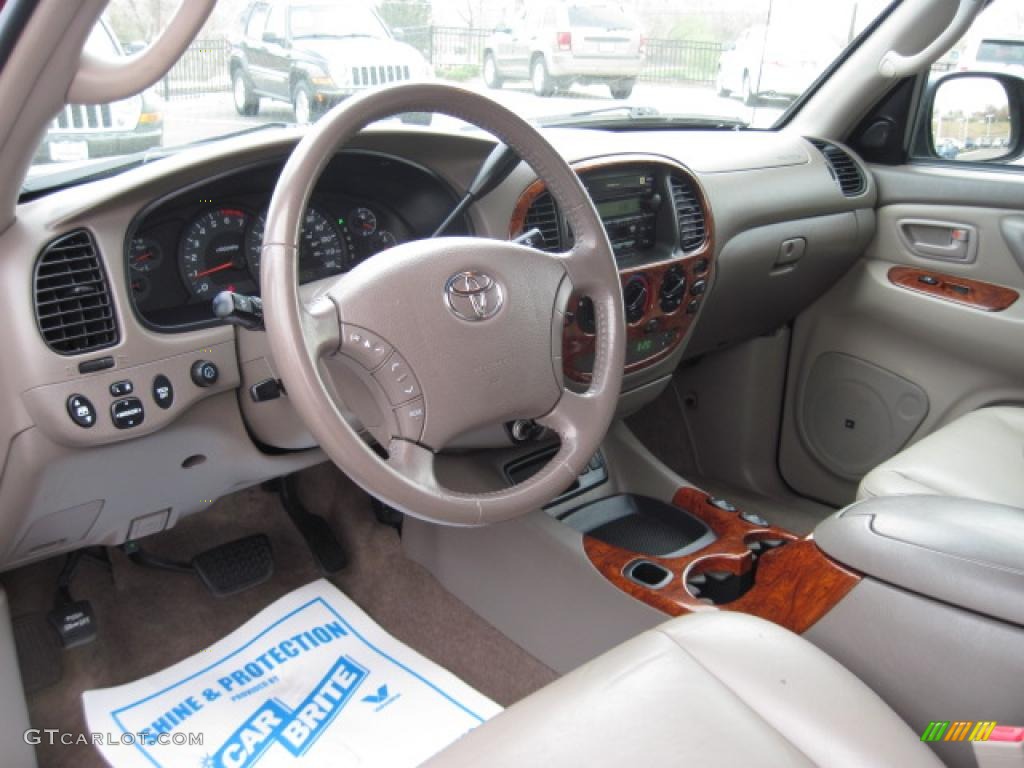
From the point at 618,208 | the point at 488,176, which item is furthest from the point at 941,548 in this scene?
the point at 618,208

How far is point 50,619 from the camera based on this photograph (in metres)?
1.96

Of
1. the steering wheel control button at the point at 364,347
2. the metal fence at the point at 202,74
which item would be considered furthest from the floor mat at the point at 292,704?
the metal fence at the point at 202,74

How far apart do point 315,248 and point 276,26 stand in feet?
1.38

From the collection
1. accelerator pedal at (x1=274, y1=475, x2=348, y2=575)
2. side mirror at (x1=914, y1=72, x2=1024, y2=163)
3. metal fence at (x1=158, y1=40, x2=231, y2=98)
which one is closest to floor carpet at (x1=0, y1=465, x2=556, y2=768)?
accelerator pedal at (x1=274, y1=475, x2=348, y2=575)

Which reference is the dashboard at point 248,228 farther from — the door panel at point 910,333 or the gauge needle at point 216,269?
the door panel at point 910,333

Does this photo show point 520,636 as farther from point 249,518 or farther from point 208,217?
point 208,217

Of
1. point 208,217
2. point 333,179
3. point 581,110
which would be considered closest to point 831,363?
point 581,110

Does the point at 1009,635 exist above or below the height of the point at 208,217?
below

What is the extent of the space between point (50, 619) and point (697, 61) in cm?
195

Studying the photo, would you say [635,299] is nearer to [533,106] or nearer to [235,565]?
[533,106]

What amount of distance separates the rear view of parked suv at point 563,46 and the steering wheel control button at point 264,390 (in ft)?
2.50

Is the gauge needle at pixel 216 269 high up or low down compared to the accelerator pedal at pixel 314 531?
up

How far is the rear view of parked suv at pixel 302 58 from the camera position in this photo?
5.64ft

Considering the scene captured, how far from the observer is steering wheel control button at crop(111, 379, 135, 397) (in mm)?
1454
